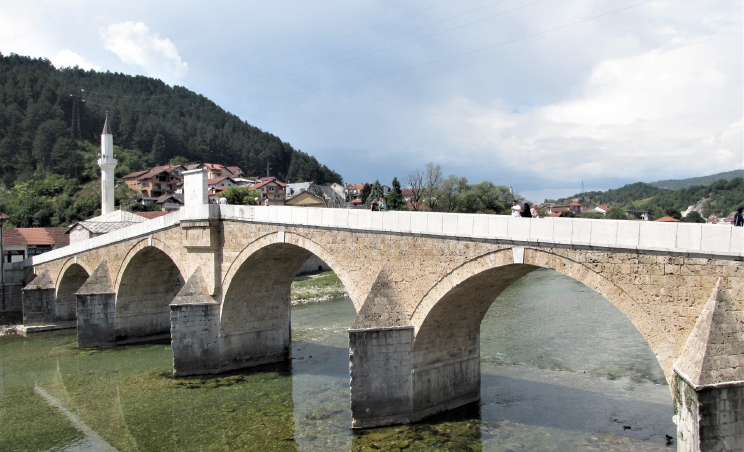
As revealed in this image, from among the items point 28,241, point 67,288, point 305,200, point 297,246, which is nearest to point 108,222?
point 67,288

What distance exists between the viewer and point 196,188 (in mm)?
14469

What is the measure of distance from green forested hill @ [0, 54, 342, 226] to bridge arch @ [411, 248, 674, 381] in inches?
1400

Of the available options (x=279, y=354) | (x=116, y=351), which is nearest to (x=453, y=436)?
(x=279, y=354)

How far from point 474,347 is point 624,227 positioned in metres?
4.63

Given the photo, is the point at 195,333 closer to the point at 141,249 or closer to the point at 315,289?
the point at 141,249

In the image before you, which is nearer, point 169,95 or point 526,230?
point 526,230

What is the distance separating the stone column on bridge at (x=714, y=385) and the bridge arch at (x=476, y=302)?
24.5 inches

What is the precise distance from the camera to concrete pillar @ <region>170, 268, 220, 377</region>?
13164mm

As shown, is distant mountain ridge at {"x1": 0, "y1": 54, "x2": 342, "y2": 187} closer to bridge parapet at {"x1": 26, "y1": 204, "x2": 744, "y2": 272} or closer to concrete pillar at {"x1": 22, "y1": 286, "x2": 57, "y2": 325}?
concrete pillar at {"x1": 22, "y1": 286, "x2": 57, "y2": 325}

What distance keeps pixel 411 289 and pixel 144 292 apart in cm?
1228

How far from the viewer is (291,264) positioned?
46.0 feet

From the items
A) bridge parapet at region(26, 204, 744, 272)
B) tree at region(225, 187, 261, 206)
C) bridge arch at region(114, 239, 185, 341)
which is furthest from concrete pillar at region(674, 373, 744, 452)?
tree at region(225, 187, 261, 206)

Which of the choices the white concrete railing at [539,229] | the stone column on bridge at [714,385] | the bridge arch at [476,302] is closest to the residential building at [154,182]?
the white concrete railing at [539,229]

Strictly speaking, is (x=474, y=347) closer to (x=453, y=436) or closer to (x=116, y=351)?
(x=453, y=436)
